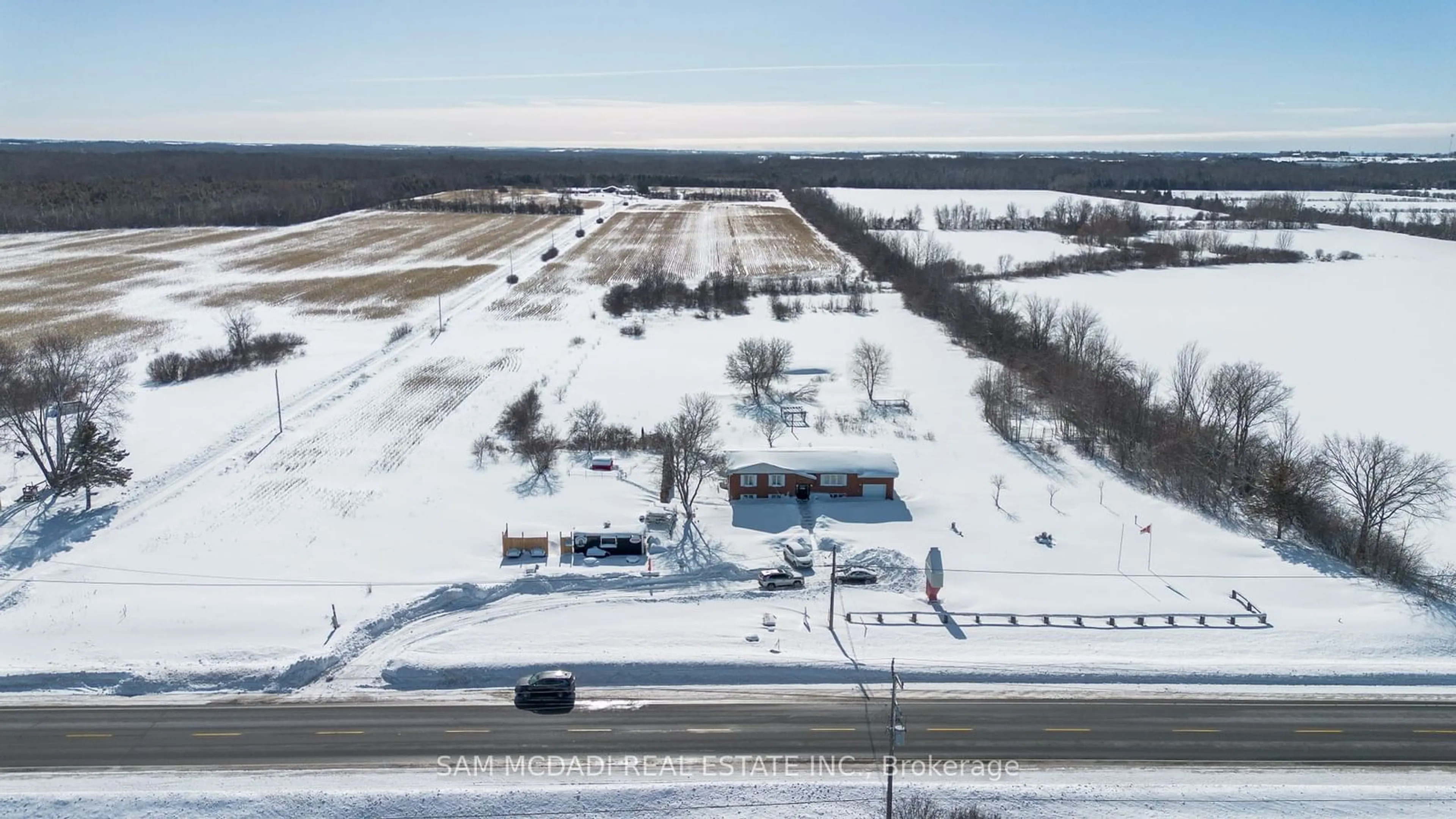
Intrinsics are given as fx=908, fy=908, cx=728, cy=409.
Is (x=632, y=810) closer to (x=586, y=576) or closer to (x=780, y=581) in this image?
(x=586, y=576)

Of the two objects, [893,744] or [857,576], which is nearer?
[893,744]

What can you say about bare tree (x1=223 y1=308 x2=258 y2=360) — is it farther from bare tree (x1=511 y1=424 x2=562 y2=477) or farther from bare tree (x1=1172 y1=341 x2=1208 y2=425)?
bare tree (x1=1172 y1=341 x2=1208 y2=425)

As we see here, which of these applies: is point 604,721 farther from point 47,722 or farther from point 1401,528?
point 1401,528

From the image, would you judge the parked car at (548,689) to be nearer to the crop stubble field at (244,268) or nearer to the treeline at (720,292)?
the treeline at (720,292)

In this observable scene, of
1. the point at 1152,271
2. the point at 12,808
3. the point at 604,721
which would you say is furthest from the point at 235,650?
the point at 1152,271

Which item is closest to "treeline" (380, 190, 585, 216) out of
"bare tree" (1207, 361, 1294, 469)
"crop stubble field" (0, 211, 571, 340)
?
"crop stubble field" (0, 211, 571, 340)

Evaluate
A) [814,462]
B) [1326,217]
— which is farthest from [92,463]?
[1326,217]

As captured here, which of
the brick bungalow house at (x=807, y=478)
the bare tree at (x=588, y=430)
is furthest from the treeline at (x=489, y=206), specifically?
the brick bungalow house at (x=807, y=478)
